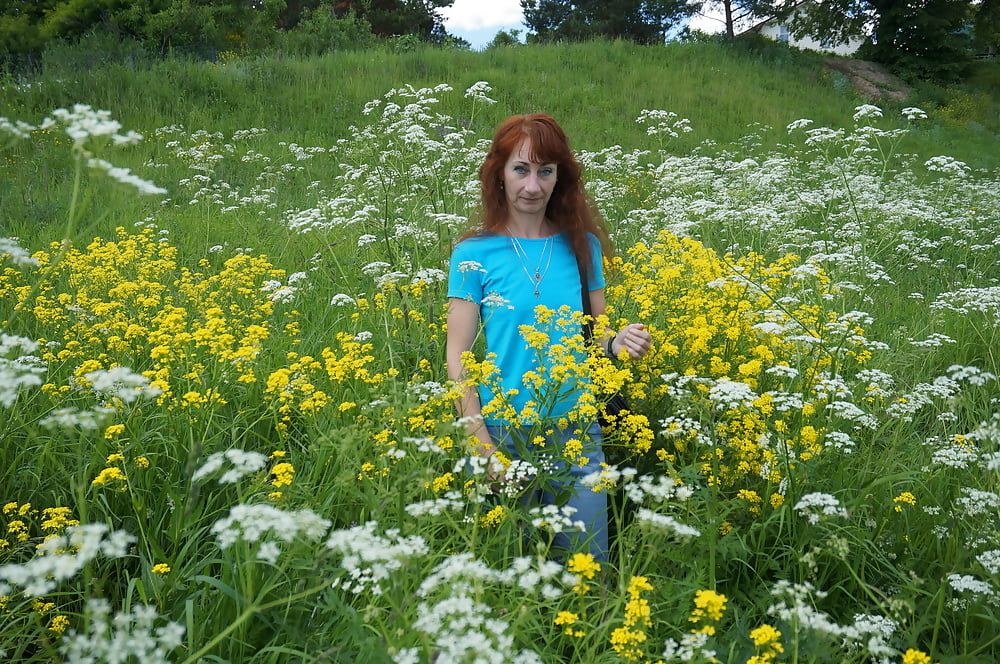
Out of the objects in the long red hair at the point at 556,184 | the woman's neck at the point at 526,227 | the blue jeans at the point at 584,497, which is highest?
the long red hair at the point at 556,184

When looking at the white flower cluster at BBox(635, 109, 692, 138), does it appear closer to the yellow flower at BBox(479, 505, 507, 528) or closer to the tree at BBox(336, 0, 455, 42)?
the yellow flower at BBox(479, 505, 507, 528)

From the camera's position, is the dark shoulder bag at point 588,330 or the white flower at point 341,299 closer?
the dark shoulder bag at point 588,330

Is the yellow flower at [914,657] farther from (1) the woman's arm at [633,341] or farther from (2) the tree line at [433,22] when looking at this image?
(2) the tree line at [433,22]

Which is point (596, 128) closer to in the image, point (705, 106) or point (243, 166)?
point (705, 106)

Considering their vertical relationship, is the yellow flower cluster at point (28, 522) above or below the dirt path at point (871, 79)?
below

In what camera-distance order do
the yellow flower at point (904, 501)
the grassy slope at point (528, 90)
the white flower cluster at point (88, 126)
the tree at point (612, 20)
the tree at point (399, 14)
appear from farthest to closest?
1. the tree at point (612, 20)
2. the tree at point (399, 14)
3. the grassy slope at point (528, 90)
4. the yellow flower at point (904, 501)
5. the white flower cluster at point (88, 126)

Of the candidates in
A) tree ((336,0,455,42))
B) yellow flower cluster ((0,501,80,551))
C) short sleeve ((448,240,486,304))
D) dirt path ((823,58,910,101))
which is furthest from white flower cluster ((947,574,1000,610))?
tree ((336,0,455,42))

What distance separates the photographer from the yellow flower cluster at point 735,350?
2600mm

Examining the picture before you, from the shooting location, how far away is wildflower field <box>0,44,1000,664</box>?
164 cm

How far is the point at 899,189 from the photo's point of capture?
810 centimetres

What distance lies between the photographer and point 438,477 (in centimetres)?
250

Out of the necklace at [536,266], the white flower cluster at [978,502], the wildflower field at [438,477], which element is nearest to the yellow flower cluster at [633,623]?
the wildflower field at [438,477]

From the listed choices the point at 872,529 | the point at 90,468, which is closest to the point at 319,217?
the point at 90,468

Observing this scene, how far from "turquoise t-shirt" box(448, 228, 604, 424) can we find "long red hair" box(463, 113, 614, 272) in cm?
8
